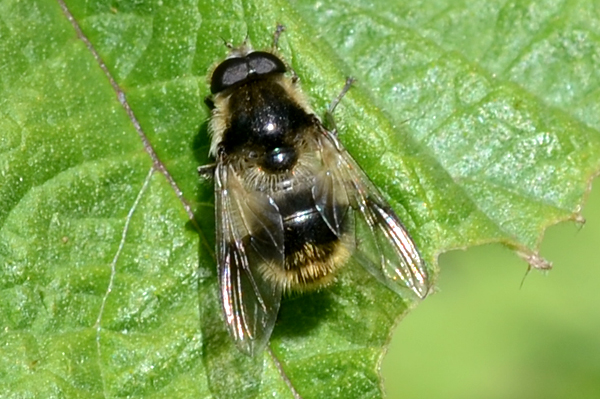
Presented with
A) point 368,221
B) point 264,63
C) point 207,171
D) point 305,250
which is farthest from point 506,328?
point 264,63

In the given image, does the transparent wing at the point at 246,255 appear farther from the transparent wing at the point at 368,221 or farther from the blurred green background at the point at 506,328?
the blurred green background at the point at 506,328

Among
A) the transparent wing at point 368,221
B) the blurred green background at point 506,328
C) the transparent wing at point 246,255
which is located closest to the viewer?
the transparent wing at point 246,255

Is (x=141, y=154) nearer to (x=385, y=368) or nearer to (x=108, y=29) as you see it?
(x=108, y=29)

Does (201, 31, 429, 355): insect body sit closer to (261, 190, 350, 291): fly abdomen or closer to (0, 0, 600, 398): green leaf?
(261, 190, 350, 291): fly abdomen

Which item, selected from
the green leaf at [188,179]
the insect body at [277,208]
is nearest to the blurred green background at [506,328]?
the green leaf at [188,179]

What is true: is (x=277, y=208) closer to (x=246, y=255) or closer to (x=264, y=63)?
(x=246, y=255)

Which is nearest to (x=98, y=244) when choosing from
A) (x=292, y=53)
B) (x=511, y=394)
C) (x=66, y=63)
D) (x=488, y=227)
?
(x=66, y=63)
